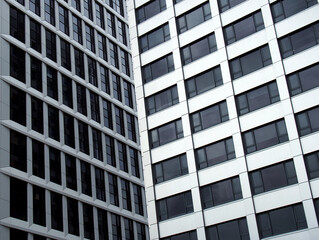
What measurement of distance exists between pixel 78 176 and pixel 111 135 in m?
9.40

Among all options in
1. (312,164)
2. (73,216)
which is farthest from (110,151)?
(312,164)

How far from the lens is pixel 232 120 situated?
131 ft

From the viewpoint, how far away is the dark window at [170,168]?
4122cm

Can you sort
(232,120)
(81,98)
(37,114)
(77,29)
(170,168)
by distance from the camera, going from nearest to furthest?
(232,120)
(170,168)
(37,114)
(81,98)
(77,29)

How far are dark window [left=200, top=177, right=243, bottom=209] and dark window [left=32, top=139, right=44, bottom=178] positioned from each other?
21.0 m

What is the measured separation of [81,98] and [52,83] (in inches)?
203

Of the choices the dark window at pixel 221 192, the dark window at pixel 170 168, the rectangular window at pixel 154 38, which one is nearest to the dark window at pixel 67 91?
the rectangular window at pixel 154 38

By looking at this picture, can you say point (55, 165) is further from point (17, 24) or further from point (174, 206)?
point (174, 206)

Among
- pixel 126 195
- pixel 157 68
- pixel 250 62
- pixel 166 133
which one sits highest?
pixel 157 68

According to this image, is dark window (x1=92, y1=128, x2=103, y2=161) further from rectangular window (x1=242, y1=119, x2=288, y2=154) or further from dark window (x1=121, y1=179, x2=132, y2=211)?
rectangular window (x1=242, y1=119, x2=288, y2=154)

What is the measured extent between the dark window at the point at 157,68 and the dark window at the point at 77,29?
2493cm

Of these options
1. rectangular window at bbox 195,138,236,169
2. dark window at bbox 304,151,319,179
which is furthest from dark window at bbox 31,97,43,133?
dark window at bbox 304,151,319,179

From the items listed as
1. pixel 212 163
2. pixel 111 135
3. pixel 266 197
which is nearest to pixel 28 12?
pixel 111 135

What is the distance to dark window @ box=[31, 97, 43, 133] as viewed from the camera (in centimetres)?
5707
